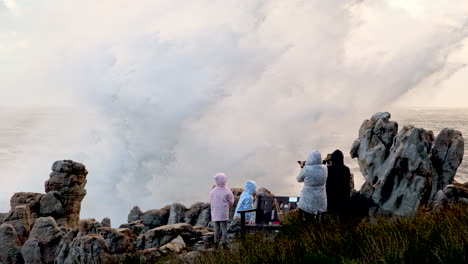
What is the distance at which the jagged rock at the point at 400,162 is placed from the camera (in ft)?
69.6

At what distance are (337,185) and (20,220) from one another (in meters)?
20.3

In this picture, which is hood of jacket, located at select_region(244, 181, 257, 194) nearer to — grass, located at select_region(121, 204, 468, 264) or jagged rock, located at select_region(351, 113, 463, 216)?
jagged rock, located at select_region(351, 113, 463, 216)

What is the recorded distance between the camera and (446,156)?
23.8m

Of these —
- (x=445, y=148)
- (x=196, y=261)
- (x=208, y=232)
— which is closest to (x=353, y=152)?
(x=445, y=148)

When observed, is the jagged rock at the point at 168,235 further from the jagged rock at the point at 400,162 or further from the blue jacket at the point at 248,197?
the jagged rock at the point at 400,162

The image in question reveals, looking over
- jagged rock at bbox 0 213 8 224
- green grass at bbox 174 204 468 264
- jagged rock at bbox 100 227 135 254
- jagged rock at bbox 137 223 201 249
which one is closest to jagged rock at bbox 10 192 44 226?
jagged rock at bbox 0 213 8 224

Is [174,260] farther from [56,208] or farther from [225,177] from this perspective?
[56,208]

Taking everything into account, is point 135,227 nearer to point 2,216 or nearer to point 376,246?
point 2,216

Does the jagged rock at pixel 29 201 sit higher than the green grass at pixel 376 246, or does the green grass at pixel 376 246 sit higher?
the jagged rock at pixel 29 201

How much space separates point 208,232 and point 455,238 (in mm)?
15330

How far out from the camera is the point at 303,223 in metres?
13.8

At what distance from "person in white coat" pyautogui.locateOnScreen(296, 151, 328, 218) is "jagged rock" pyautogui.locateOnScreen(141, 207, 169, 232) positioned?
18.8 meters

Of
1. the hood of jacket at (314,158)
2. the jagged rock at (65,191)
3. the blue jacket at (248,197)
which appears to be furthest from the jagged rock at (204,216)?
the hood of jacket at (314,158)

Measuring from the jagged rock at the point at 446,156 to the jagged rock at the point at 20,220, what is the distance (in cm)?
2246
